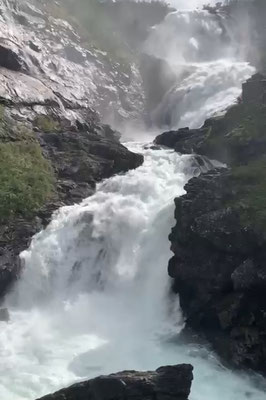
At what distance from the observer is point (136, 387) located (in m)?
16.5

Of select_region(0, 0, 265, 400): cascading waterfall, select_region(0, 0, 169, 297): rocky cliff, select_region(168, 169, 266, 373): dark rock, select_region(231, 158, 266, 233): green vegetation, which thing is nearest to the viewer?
select_region(0, 0, 265, 400): cascading waterfall

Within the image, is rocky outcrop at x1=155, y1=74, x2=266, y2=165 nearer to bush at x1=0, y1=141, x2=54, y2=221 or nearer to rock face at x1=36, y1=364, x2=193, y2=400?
bush at x1=0, y1=141, x2=54, y2=221

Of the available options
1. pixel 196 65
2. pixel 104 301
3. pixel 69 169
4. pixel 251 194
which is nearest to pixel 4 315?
pixel 104 301

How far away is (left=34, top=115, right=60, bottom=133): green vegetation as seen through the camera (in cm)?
4330

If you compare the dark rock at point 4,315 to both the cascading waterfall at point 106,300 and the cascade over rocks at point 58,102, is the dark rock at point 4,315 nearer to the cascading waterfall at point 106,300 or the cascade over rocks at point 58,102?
the cascading waterfall at point 106,300

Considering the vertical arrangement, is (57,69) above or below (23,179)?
above

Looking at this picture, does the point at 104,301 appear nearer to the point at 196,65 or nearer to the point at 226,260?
the point at 226,260

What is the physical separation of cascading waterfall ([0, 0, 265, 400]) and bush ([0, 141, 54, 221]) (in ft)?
6.77

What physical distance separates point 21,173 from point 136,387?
69.1ft

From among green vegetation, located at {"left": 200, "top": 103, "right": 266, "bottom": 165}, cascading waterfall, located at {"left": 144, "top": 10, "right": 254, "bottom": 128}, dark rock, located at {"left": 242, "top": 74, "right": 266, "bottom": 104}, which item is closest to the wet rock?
cascading waterfall, located at {"left": 144, "top": 10, "right": 254, "bottom": 128}

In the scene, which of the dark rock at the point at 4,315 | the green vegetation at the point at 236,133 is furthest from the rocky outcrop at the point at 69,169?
the green vegetation at the point at 236,133

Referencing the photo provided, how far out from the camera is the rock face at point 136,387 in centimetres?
1622

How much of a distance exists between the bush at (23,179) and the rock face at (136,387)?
16279 mm

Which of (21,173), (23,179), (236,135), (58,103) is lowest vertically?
(23,179)
